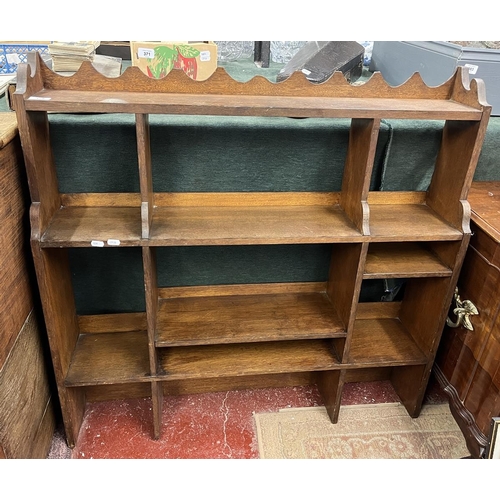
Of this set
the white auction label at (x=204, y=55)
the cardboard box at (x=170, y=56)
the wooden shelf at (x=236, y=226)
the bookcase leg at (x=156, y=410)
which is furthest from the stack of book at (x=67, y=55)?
the bookcase leg at (x=156, y=410)

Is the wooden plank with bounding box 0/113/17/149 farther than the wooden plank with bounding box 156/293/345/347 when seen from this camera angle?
No

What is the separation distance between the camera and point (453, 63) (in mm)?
1807

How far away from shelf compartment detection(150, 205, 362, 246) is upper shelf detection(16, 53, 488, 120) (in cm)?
39

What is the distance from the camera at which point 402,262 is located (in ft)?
5.72

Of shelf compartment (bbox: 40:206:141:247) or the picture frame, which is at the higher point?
shelf compartment (bbox: 40:206:141:247)

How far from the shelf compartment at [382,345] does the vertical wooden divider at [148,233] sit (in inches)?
30.7

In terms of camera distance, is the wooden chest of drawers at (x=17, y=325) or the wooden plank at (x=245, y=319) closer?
the wooden chest of drawers at (x=17, y=325)

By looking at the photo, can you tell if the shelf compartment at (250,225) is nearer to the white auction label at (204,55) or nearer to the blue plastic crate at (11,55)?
the white auction label at (204,55)

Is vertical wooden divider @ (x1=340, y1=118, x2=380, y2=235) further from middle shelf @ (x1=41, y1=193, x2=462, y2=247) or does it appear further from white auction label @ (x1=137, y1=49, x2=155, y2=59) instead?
white auction label @ (x1=137, y1=49, x2=155, y2=59)

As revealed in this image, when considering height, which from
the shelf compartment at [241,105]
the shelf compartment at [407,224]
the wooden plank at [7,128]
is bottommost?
the shelf compartment at [407,224]

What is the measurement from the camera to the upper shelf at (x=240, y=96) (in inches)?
51.3

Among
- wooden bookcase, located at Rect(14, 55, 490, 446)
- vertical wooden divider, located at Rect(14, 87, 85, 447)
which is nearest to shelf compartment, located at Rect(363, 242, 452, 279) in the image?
wooden bookcase, located at Rect(14, 55, 490, 446)

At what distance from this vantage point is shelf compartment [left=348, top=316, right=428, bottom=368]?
1.86 m

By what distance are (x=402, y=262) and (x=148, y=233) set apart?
951 mm
